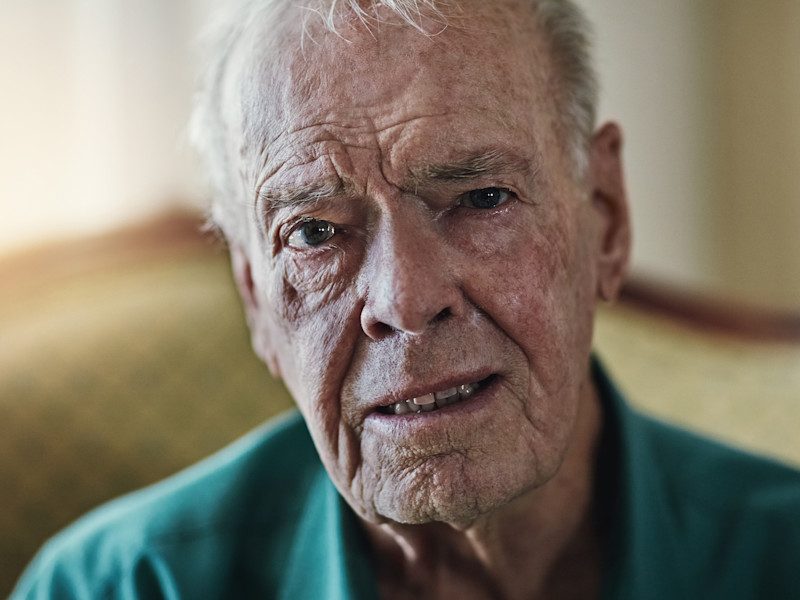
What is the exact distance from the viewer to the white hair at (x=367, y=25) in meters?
1.07

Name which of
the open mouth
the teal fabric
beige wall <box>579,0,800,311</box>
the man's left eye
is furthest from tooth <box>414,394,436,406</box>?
beige wall <box>579,0,800,311</box>

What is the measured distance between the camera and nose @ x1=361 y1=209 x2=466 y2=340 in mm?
991

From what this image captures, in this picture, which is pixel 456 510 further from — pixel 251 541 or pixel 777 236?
pixel 777 236

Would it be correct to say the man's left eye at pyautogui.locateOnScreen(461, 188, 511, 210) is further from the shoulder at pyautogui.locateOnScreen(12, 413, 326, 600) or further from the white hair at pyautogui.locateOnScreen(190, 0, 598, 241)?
the shoulder at pyautogui.locateOnScreen(12, 413, 326, 600)

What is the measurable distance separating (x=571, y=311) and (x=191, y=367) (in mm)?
1113

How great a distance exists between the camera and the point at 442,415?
3.36ft

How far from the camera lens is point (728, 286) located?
10.1 feet

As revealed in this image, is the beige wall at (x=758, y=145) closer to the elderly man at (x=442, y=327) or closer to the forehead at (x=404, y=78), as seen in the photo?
the elderly man at (x=442, y=327)

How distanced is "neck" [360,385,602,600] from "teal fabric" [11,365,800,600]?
0.15 ft

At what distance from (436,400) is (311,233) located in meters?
0.30

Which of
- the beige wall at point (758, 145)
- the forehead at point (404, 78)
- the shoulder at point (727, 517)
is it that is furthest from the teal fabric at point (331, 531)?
the beige wall at point (758, 145)

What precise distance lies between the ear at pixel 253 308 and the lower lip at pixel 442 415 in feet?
1.02

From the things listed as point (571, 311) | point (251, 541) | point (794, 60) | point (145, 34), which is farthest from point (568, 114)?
point (794, 60)

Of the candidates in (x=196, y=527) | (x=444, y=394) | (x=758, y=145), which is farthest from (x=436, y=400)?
(x=758, y=145)
